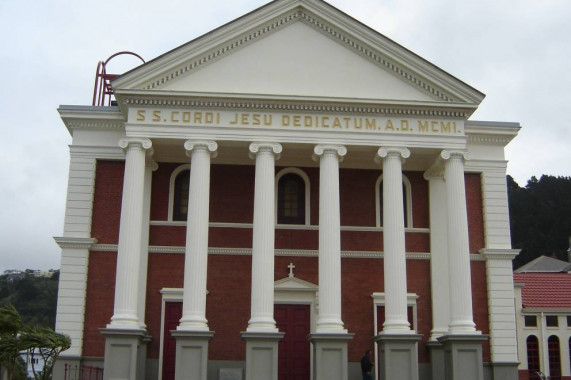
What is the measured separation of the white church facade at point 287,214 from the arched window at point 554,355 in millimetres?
20230

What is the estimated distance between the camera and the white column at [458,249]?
23453 millimetres

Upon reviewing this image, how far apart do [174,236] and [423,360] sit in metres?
10.2

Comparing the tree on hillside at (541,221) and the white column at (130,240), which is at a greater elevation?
the tree on hillside at (541,221)

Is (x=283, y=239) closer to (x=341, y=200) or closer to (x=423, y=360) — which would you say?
(x=341, y=200)

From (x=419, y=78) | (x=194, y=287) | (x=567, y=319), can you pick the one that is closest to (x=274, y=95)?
(x=419, y=78)

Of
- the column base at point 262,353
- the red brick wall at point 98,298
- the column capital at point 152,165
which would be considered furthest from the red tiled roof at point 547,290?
the red brick wall at point 98,298

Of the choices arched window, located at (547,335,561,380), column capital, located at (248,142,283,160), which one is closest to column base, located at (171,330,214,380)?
column capital, located at (248,142,283,160)

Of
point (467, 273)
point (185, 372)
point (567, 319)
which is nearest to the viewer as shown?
point (185, 372)

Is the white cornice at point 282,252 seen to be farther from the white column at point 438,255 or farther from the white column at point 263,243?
Answer: the white column at point 263,243

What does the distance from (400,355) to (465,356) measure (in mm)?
2169

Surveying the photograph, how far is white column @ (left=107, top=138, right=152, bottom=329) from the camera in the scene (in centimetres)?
2278

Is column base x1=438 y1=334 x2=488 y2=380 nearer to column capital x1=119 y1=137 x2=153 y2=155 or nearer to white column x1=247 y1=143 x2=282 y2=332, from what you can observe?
white column x1=247 y1=143 x2=282 y2=332

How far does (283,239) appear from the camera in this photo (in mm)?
26750

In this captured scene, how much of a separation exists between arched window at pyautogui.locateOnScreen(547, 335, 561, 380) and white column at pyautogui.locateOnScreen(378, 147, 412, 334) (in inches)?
976
